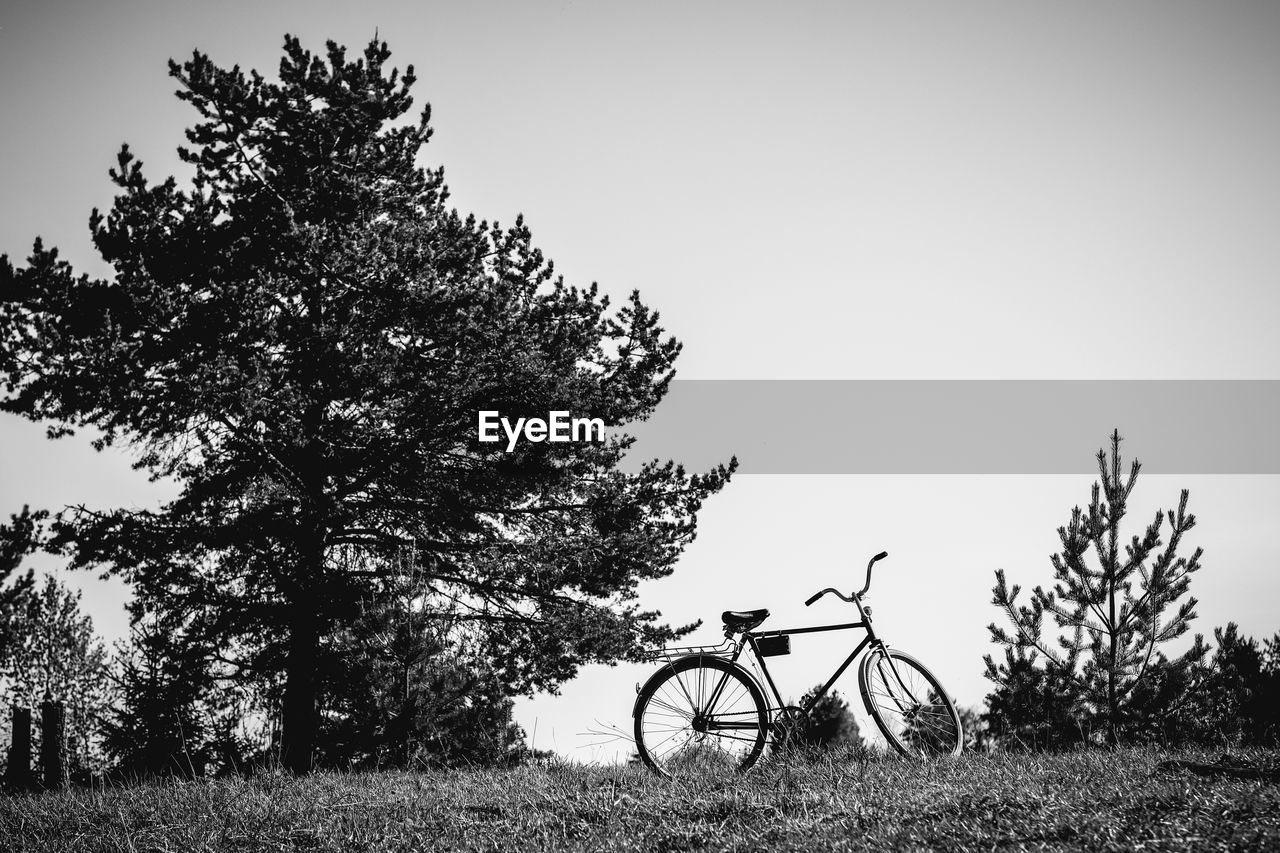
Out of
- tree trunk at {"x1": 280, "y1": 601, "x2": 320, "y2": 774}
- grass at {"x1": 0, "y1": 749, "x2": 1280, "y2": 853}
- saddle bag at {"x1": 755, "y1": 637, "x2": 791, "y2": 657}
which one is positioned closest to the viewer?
grass at {"x1": 0, "y1": 749, "x2": 1280, "y2": 853}

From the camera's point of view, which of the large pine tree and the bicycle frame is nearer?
the bicycle frame

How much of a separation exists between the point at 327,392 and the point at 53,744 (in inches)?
227

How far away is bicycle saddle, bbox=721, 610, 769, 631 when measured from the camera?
6.05 m

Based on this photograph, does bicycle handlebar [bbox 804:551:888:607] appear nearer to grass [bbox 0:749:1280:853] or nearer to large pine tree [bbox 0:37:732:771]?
grass [bbox 0:749:1280:853]

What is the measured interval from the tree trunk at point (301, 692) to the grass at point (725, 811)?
5970 millimetres

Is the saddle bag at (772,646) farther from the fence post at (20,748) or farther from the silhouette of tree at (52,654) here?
the silhouette of tree at (52,654)

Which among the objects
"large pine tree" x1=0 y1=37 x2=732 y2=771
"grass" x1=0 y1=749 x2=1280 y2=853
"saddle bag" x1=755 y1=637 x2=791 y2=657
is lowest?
"grass" x1=0 y1=749 x2=1280 y2=853

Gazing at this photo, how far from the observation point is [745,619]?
6.05 metres

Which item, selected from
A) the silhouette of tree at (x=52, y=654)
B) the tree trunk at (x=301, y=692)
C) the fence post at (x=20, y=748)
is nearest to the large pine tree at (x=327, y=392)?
the tree trunk at (x=301, y=692)

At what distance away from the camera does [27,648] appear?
2900 cm

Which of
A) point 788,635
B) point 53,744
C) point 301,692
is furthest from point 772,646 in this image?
point 53,744

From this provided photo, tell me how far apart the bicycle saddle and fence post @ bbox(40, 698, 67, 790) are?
9.47 metres

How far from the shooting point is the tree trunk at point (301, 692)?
1227 centimetres

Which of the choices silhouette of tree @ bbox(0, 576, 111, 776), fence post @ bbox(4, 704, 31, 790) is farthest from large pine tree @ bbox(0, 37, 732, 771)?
silhouette of tree @ bbox(0, 576, 111, 776)
